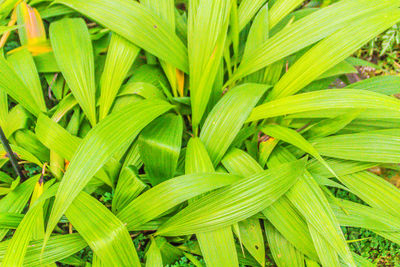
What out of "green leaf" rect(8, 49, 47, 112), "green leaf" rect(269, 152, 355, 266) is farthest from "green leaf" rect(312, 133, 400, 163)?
"green leaf" rect(8, 49, 47, 112)

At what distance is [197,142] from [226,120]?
0.40ft

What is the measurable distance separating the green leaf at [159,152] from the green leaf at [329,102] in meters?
0.28

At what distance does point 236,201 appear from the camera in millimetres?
966

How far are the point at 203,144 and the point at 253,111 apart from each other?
0.69ft

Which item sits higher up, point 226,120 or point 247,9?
point 247,9

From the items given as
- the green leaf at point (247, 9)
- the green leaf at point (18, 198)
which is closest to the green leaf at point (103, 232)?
the green leaf at point (18, 198)

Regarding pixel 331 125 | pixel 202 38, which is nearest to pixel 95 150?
pixel 202 38

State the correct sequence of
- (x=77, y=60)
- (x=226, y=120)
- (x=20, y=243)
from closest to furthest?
(x=20, y=243), (x=226, y=120), (x=77, y=60)

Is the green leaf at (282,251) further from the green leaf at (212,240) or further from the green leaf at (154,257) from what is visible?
the green leaf at (154,257)

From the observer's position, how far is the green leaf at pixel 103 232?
905 mm

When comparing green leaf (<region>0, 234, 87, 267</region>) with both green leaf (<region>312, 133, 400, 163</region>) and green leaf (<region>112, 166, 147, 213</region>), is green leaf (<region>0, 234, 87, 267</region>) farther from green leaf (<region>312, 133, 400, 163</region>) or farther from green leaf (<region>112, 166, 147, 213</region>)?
green leaf (<region>312, 133, 400, 163</region>)

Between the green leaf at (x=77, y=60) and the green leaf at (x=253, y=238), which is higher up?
the green leaf at (x=77, y=60)

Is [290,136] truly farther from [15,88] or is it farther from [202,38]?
[15,88]

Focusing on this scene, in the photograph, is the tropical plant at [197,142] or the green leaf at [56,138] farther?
the green leaf at [56,138]
